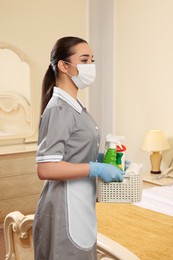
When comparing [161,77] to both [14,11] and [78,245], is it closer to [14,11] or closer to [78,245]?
[14,11]

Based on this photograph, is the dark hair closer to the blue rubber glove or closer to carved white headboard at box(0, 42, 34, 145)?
the blue rubber glove

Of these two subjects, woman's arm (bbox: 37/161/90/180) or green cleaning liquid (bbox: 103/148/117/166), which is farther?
green cleaning liquid (bbox: 103/148/117/166)

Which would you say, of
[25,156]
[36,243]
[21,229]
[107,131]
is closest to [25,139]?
[25,156]

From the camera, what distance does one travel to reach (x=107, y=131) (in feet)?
15.5

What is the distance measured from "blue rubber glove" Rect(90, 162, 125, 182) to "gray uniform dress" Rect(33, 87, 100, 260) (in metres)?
0.07

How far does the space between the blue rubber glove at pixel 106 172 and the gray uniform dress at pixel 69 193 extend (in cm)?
7

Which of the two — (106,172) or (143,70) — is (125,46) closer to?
(143,70)

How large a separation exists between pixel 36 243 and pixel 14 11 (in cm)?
310

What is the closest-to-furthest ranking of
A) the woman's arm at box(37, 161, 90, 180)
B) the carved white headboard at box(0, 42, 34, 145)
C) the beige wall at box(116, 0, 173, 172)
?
the woman's arm at box(37, 161, 90, 180), the beige wall at box(116, 0, 173, 172), the carved white headboard at box(0, 42, 34, 145)

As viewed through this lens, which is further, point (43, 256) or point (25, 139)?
point (25, 139)

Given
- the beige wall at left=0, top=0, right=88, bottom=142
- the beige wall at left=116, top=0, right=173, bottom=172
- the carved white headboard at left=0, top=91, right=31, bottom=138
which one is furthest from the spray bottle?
the beige wall at left=0, top=0, right=88, bottom=142

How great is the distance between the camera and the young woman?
1336 millimetres

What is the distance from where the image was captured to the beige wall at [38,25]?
13.3 ft

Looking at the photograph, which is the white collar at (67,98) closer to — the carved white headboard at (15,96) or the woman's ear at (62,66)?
the woman's ear at (62,66)
